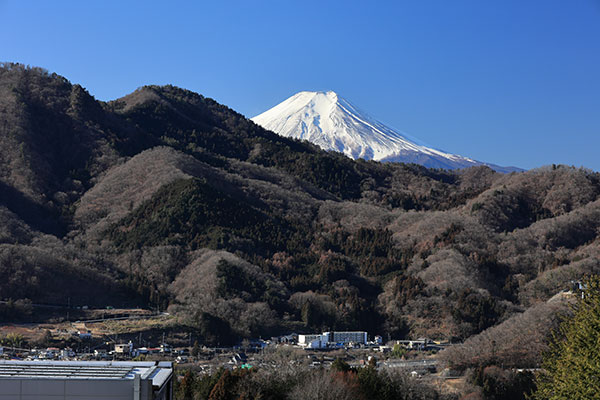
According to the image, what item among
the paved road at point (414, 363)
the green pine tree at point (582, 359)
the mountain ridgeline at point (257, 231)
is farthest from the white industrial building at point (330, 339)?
the green pine tree at point (582, 359)

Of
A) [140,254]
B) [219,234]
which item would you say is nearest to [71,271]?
[140,254]

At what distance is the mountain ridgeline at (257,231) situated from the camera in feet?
226

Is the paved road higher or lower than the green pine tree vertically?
lower

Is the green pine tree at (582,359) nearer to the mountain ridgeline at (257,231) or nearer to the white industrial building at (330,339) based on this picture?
the mountain ridgeline at (257,231)

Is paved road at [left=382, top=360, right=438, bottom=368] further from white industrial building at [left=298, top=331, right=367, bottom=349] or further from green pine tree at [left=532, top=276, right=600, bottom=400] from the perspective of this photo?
green pine tree at [left=532, top=276, right=600, bottom=400]

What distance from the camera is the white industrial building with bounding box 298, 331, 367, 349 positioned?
2427 inches

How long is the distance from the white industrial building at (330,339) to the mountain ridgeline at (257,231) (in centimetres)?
296

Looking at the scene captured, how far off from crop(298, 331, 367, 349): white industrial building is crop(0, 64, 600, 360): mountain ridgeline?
296 cm

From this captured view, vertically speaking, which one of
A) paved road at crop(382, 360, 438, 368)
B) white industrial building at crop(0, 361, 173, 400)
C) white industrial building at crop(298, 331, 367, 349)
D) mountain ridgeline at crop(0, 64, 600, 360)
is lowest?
paved road at crop(382, 360, 438, 368)

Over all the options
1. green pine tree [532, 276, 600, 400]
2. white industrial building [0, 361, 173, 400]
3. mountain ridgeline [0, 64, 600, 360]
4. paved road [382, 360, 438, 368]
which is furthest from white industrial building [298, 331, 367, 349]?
white industrial building [0, 361, 173, 400]

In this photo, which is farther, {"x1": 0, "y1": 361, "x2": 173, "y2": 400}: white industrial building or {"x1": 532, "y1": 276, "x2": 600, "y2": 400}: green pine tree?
{"x1": 532, "y1": 276, "x2": 600, "y2": 400}: green pine tree

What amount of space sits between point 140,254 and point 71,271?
33.8ft

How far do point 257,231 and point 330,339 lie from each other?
2306cm

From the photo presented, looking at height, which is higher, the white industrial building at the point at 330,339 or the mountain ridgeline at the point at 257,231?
the mountain ridgeline at the point at 257,231
